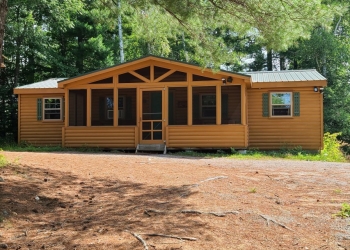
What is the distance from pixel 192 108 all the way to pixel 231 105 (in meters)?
1.72

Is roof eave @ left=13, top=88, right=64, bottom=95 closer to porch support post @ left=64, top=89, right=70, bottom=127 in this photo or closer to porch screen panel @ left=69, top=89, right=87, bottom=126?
porch screen panel @ left=69, top=89, right=87, bottom=126

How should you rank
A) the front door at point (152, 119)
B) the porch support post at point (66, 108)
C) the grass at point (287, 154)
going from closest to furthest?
the grass at point (287, 154)
the front door at point (152, 119)
the porch support post at point (66, 108)

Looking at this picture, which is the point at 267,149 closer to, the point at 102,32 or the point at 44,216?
the point at 44,216

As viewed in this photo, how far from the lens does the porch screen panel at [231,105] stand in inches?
536

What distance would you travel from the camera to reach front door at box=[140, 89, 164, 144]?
1333 cm

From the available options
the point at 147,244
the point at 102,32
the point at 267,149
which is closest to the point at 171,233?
the point at 147,244

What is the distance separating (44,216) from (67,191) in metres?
1.08

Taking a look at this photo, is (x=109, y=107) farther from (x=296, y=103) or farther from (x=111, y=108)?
(x=296, y=103)

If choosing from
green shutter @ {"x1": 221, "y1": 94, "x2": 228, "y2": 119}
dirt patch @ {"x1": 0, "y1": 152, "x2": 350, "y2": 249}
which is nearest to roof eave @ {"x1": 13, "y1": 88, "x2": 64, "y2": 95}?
green shutter @ {"x1": 221, "y1": 94, "x2": 228, "y2": 119}

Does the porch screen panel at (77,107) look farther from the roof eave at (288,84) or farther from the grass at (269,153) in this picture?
the roof eave at (288,84)

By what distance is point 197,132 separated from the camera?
12898mm

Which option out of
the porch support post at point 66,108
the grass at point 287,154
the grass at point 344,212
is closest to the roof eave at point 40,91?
the porch support post at point 66,108

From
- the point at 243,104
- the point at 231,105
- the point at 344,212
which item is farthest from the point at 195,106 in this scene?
the point at 344,212

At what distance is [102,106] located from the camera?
1503 centimetres
